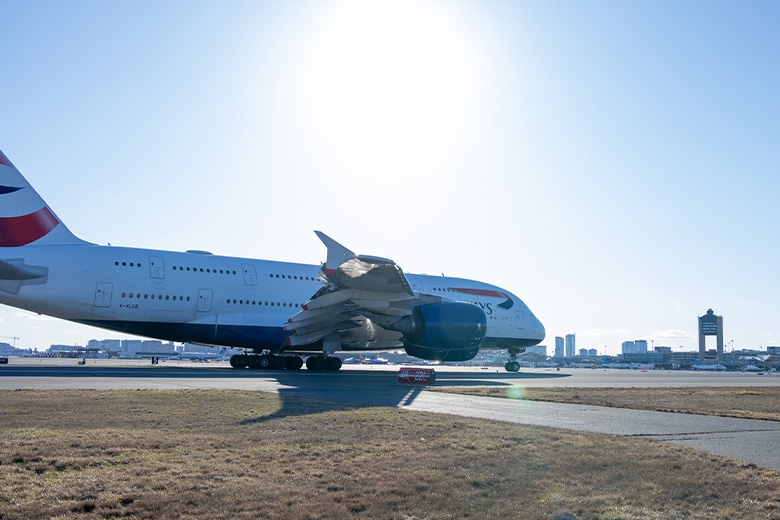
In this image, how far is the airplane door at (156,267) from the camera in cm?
2912

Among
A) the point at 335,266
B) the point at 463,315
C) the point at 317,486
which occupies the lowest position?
the point at 317,486

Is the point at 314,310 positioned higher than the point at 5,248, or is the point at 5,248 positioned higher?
the point at 5,248

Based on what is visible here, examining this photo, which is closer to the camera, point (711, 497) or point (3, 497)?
point (3, 497)

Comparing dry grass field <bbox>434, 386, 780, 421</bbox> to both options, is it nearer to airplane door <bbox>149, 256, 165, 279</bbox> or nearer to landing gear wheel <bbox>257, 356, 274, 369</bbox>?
landing gear wheel <bbox>257, 356, 274, 369</bbox>

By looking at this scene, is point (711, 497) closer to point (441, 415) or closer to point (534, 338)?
point (441, 415)

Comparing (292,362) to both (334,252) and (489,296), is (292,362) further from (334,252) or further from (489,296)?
(489,296)

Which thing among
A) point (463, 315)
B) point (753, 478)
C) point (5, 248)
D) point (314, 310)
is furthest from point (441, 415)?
point (5, 248)

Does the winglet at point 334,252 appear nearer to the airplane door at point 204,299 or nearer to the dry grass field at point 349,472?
the airplane door at point 204,299

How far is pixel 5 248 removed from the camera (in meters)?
27.0

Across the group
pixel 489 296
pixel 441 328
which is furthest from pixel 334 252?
pixel 489 296

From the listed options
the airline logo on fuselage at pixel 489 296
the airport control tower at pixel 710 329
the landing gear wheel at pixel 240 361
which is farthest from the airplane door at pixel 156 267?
the airport control tower at pixel 710 329

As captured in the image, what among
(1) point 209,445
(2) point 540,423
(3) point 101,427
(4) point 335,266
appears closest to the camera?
(1) point 209,445

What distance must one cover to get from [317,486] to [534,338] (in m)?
34.1

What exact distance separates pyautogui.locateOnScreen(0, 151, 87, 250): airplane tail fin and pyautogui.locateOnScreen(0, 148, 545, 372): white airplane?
0.04 m
